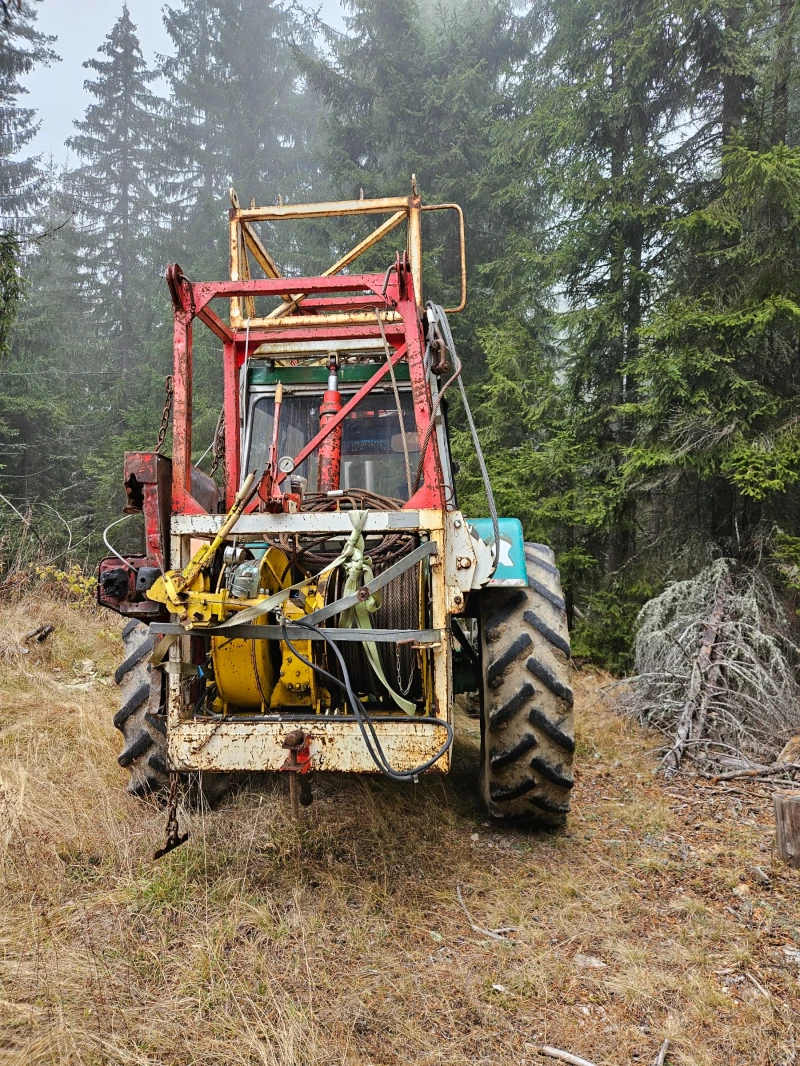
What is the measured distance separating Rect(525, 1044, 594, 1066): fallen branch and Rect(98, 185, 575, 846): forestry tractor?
860 millimetres

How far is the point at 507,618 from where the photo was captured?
11.2ft

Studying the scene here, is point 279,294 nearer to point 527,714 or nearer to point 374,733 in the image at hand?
point 374,733

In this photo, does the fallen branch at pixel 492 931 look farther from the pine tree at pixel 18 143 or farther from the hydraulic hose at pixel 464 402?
the pine tree at pixel 18 143

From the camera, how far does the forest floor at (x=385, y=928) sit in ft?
6.59

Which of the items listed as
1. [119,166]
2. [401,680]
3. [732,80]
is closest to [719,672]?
[401,680]

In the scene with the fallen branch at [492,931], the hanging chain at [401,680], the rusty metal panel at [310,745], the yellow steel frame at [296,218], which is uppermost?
the yellow steel frame at [296,218]

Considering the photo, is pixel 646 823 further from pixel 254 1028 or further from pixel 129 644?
pixel 129 644

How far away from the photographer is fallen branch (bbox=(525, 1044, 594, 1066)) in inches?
76.1

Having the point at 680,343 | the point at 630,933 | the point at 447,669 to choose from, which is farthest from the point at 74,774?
the point at 680,343

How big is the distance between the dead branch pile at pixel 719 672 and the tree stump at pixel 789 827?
4.10ft

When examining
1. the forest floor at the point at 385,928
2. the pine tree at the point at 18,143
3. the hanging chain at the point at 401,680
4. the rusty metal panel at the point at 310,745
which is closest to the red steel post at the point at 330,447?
the hanging chain at the point at 401,680

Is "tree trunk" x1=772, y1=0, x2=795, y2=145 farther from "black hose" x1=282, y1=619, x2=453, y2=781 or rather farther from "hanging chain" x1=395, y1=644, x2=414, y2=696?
"black hose" x1=282, y1=619, x2=453, y2=781

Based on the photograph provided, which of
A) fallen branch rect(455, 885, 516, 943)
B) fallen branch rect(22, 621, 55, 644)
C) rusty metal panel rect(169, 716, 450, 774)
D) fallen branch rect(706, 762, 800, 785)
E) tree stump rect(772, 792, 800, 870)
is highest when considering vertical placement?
rusty metal panel rect(169, 716, 450, 774)

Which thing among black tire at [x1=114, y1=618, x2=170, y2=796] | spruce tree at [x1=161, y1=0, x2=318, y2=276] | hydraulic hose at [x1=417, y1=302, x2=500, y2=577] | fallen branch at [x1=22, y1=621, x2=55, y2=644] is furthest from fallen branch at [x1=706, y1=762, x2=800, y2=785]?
spruce tree at [x1=161, y1=0, x2=318, y2=276]
